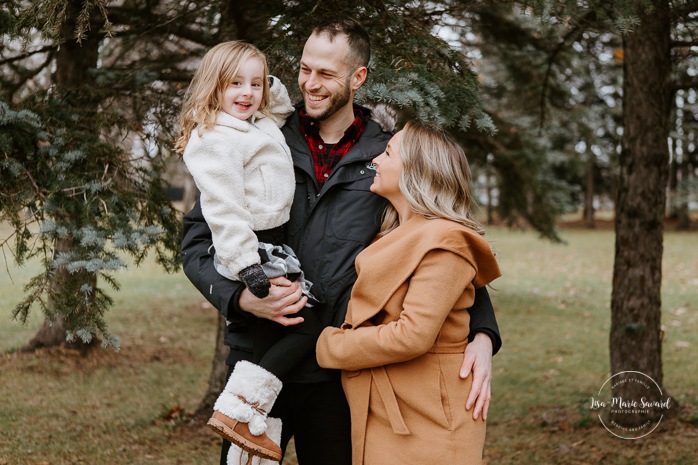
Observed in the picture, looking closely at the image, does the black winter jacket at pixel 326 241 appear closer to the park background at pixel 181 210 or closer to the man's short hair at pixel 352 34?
the man's short hair at pixel 352 34

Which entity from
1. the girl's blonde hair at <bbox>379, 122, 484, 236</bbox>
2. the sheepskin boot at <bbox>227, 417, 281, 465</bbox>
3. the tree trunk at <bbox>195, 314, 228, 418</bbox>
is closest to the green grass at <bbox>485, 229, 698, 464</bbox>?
the tree trunk at <bbox>195, 314, 228, 418</bbox>

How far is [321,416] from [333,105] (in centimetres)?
120

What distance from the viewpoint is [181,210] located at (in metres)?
5.37

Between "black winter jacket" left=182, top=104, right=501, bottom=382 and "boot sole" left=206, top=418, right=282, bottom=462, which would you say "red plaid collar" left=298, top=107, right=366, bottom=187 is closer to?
"black winter jacket" left=182, top=104, right=501, bottom=382

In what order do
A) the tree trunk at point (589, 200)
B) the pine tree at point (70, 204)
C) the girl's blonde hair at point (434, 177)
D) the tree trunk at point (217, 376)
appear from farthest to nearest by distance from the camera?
the tree trunk at point (589, 200) < the tree trunk at point (217, 376) < the pine tree at point (70, 204) < the girl's blonde hair at point (434, 177)

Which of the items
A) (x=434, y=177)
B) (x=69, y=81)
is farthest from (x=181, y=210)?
(x=434, y=177)

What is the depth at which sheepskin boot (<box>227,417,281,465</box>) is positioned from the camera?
2.57 meters

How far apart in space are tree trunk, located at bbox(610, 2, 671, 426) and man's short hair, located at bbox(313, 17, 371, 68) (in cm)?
309

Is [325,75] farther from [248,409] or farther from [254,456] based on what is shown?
[254,456]

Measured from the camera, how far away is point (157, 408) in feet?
20.7

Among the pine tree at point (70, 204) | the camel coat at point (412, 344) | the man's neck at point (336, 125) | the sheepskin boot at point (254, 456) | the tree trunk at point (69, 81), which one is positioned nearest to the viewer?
the camel coat at point (412, 344)

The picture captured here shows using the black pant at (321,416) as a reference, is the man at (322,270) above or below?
above

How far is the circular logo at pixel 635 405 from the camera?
214 inches

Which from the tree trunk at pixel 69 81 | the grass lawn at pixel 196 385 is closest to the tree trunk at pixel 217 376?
the grass lawn at pixel 196 385
